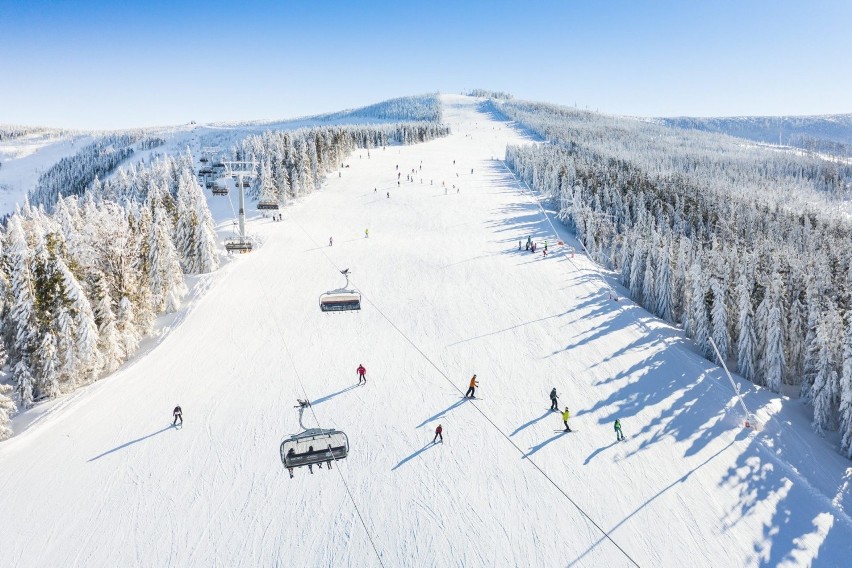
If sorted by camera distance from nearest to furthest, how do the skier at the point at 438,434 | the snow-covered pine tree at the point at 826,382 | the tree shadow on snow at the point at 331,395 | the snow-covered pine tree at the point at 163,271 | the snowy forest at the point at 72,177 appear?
the skier at the point at 438,434 < the tree shadow on snow at the point at 331,395 < the snow-covered pine tree at the point at 826,382 < the snow-covered pine tree at the point at 163,271 < the snowy forest at the point at 72,177

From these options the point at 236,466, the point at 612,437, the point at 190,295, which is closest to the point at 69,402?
the point at 236,466

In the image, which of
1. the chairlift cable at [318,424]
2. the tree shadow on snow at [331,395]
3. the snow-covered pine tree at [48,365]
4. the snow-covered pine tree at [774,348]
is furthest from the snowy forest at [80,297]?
the snow-covered pine tree at [774,348]

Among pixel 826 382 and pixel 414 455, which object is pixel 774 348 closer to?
pixel 826 382

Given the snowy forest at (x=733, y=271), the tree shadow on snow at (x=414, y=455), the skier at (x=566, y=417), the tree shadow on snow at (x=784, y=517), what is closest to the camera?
the tree shadow on snow at (x=784, y=517)

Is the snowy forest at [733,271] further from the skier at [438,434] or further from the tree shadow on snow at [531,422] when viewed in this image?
the skier at [438,434]

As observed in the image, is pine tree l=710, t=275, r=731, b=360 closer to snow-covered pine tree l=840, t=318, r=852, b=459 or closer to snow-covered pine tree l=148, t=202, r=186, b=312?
snow-covered pine tree l=840, t=318, r=852, b=459

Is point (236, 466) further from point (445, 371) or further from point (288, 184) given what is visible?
point (288, 184)

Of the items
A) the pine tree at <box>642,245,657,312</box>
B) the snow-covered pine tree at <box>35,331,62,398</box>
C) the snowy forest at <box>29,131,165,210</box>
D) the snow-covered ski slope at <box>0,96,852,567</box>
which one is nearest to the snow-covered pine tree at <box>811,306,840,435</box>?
the snow-covered ski slope at <box>0,96,852,567</box>

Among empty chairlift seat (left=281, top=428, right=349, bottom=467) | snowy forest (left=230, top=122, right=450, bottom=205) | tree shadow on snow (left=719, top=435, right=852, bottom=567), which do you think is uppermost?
snowy forest (left=230, top=122, right=450, bottom=205)
